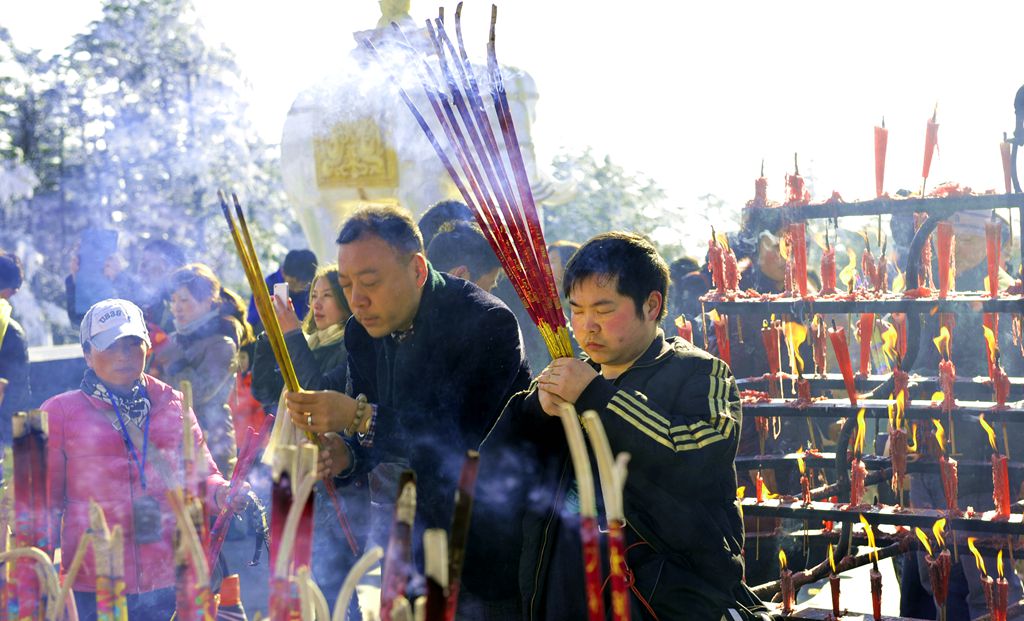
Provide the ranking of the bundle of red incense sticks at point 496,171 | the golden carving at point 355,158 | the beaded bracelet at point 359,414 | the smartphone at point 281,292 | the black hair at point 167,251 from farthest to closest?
the golden carving at point 355,158 < the black hair at point 167,251 < the smartphone at point 281,292 < the beaded bracelet at point 359,414 < the bundle of red incense sticks at point 496,171

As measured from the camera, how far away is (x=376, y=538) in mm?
3840

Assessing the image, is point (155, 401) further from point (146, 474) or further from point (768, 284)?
point (768, 284)

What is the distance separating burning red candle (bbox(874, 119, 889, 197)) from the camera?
4.32m

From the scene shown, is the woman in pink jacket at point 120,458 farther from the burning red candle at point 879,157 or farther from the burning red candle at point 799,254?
the burning red candle at point 879,157

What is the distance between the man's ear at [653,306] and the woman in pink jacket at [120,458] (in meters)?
1.56

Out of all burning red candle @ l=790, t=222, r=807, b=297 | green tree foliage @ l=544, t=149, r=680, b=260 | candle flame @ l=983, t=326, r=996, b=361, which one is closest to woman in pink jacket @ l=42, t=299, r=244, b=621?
burning red candle @ l=790, t=222, r=807, b=297

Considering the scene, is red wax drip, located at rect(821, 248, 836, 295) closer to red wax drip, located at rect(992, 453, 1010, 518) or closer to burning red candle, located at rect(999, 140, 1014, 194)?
burning red candle, located at rect(999, 140, 1014, 194)

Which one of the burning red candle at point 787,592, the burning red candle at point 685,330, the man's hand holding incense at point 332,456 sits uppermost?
the burning red candle at point 685,330

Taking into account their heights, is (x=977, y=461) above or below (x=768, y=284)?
below

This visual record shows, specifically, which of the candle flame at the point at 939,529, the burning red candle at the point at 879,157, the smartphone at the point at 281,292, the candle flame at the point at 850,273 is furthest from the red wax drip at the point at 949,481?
the smartphone at the point at 281,292

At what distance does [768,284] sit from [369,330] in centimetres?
299

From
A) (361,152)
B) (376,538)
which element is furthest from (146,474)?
(361,152)

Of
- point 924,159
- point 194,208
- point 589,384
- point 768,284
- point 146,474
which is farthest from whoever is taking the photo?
point 194,208

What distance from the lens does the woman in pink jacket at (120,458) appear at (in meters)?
3.59
